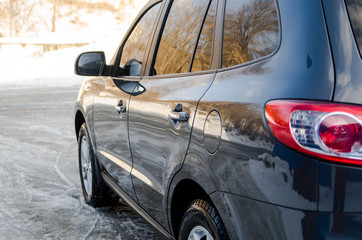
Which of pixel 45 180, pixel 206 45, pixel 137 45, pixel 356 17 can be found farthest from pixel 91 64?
pixel 356 17

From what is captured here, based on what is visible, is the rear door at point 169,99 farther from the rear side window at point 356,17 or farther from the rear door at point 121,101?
the rear side window at point 356,17

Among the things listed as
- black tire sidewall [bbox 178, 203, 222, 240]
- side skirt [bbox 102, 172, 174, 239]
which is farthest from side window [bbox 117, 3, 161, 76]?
black tire sidewall [bbox 178, 203, 222, 240]

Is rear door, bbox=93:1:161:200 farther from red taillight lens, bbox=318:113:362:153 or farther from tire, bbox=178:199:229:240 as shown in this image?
red taillight lens, bbox=318:113:362:153

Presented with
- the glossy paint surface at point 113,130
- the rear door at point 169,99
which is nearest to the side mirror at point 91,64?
the glossy paint surface at point 113,130

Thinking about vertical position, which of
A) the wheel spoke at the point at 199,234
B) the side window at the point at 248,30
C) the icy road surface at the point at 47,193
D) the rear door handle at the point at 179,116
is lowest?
the icy road surface at the point at 47,193

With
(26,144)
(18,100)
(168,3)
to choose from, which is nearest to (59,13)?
(18,100)

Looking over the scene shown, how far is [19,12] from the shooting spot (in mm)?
31109

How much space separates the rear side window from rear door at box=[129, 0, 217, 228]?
0.73 metres

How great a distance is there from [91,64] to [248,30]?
2.25m

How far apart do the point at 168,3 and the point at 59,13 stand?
1280 inches

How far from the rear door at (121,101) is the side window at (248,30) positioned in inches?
36.7

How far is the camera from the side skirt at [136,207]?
3.05 meters

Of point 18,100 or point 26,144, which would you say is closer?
point 26,144

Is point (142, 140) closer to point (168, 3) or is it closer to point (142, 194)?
point (142, 194)
